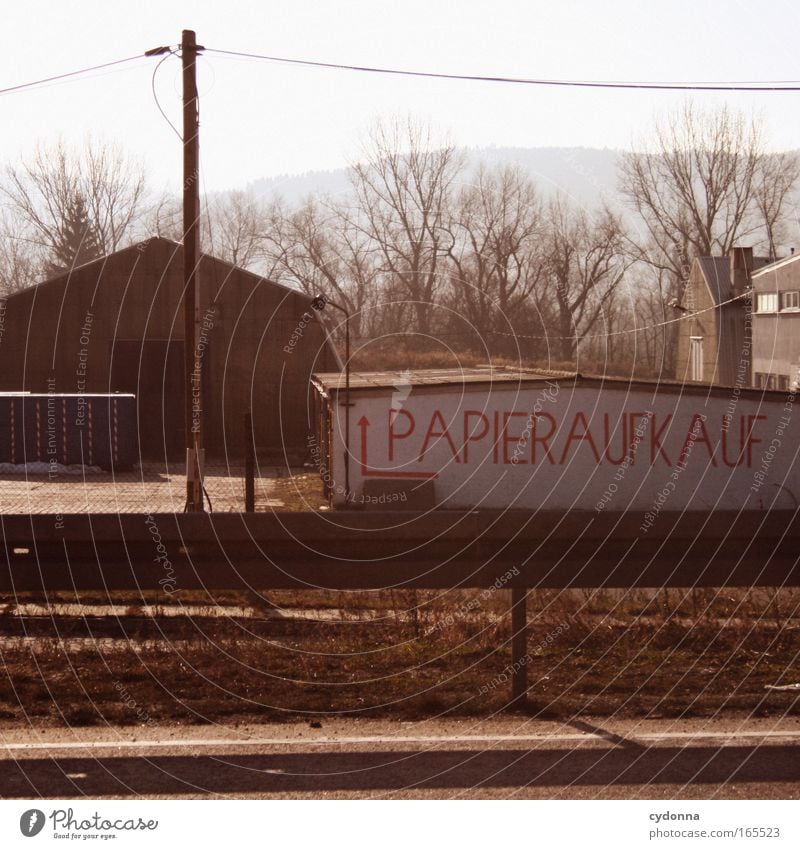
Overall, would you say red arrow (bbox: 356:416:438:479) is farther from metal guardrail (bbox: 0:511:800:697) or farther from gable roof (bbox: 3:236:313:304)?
metal guardrail (bbox: 0:511:800:697)

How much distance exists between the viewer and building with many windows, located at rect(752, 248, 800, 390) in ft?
105

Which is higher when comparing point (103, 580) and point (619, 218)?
point (619, 218)

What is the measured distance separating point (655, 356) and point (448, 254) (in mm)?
18175

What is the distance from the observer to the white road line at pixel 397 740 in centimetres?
497

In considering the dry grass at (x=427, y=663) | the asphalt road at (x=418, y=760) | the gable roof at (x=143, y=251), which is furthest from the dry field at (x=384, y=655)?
the gable roof at (x=143, y=251)

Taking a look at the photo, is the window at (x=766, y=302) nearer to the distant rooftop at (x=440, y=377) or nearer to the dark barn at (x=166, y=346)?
the dark barn at (x=166, y=346)

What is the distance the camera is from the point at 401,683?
6062 millimetres

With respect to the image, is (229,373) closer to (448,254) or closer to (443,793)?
(448,254)

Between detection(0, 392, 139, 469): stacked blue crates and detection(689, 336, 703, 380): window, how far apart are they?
16.3m

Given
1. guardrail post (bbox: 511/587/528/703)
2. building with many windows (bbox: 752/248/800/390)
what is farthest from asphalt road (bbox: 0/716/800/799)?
building with many windows (bbox: 752/248/800/390)

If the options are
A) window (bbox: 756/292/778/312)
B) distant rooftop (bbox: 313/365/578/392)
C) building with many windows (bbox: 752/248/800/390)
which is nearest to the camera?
distant rooftop (bbox: 313/365/578/392)

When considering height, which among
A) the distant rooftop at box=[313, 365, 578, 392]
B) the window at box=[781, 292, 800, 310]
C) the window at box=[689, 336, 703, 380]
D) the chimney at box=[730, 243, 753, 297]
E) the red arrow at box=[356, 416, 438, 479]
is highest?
the chimney at box=[730, 243, 753, 297]

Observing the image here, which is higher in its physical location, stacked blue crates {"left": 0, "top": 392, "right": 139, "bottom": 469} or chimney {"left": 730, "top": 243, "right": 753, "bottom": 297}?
chimney {"left": 730, "top": 243, "right": 753, "bottom": 297}

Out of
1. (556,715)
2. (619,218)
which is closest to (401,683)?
(556,715)
